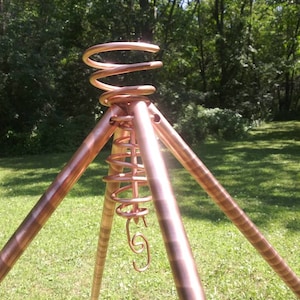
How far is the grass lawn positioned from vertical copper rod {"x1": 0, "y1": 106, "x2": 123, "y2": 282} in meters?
2.41

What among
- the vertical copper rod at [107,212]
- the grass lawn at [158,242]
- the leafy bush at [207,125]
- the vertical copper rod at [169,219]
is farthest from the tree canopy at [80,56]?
the vertical copper rod at [169,219]

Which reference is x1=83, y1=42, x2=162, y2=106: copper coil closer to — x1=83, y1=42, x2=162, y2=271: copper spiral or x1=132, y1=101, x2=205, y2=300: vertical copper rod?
x1=83, y1=42, x2=162, y2=271: copper spiral

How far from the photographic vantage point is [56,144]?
13.4 metres

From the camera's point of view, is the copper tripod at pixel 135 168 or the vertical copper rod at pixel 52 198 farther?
the vertical copper rod at pixel 52 198

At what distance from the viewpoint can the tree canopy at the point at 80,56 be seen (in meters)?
13.2

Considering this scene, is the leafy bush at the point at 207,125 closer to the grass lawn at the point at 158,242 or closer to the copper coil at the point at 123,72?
the grass lawn at the point at 158,242

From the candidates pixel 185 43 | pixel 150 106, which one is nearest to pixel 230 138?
pixel 185 43

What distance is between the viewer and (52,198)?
127 centimetres

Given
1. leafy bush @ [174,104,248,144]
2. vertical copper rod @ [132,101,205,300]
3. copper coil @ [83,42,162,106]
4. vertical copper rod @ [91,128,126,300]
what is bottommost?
leafy bush @ [174,104,248,144]

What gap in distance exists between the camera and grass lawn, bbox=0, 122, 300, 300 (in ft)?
11.8

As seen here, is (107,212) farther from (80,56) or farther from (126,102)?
(80,56)

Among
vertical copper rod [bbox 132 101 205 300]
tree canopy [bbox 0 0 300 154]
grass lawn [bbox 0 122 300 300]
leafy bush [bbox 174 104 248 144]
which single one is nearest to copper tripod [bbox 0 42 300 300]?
vertical copper rod [bbox 132 101 205 300]

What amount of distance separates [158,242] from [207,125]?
11234 millimetres

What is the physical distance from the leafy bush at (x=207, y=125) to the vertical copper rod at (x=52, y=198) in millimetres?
12433
